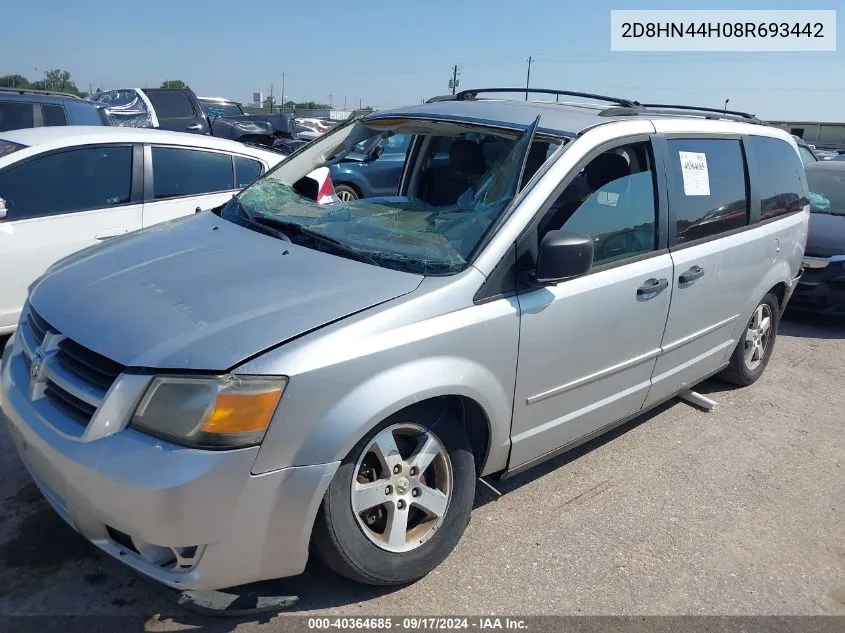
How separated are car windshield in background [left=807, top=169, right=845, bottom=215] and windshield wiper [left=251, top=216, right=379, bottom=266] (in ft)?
20.8

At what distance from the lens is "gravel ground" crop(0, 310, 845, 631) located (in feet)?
8.68

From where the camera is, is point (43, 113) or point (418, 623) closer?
point (418, 623)

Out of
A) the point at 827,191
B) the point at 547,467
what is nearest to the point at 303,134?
the point at 827,191

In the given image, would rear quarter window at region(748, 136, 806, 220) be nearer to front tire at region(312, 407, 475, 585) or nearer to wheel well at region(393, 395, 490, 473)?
wheel well at region(393, 395, 490, 473)

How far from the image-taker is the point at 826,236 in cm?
680

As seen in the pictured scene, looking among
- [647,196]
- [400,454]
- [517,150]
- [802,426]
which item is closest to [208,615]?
[400,454]

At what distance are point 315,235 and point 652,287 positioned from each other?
162 cm

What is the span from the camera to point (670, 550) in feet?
10.2

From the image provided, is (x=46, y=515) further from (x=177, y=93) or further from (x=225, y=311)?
(x=177, y=93)

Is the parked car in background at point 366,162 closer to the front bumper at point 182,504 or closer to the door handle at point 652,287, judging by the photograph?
the door handle at point 652,287

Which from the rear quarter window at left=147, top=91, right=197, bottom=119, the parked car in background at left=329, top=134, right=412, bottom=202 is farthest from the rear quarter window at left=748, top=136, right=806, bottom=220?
the rear quarter window at left=147, top=91, right=197, bottom=119

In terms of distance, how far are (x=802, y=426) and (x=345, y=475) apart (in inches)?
135

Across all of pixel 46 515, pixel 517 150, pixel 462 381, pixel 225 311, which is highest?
pixel 517 150

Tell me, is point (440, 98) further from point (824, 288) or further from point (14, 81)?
point (14, 81)
